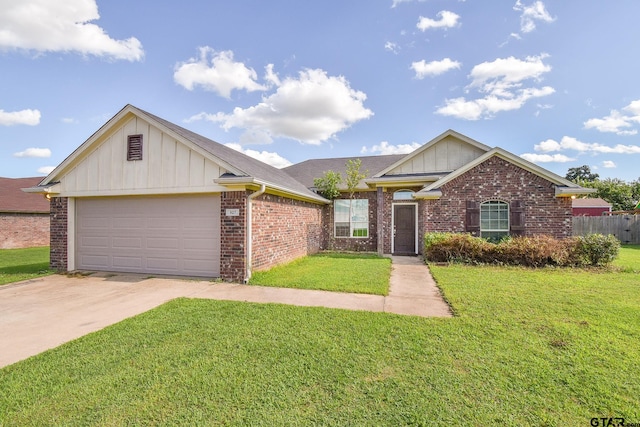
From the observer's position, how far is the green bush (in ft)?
28.2

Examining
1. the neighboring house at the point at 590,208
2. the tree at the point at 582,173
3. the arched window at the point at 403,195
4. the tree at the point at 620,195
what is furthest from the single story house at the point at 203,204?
the tree at the point at 582,173

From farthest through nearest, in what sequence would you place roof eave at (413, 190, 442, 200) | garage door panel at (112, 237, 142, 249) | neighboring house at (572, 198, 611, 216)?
neighboring house at (572, 198, 611, 216)
roof eave at (413, 190, 442, 200)
garage door panel at (112, 237, 142, 249)

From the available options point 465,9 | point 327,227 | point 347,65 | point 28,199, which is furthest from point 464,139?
point 28,199

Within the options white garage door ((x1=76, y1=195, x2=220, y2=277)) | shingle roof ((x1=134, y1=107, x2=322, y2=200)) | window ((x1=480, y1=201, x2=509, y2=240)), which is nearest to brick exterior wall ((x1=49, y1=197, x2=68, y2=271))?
white garage door ((x1=76, y1=195, x2=220, y2=277))

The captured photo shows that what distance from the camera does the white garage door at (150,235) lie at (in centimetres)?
748

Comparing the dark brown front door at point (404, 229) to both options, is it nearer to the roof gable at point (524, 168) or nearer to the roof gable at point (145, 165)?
the roof gable at point (524, 168)

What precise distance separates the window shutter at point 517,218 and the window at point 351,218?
5.77 meters

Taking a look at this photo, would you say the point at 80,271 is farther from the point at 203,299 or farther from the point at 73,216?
the point at 203,299

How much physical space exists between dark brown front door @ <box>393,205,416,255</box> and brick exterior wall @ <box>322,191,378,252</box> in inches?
45.8

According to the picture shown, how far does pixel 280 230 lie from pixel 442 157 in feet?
26.7

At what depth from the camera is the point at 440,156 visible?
12.4 metres

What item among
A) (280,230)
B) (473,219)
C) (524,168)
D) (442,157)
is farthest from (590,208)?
(280,230)

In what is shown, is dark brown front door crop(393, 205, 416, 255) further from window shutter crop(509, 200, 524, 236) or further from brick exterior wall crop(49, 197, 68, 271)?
brick exterior wall crop(49, 197, 68, 271)

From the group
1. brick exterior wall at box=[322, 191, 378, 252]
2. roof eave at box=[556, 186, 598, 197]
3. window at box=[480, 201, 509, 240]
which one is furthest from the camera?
brick exterior wall at box=[322, 191, 378, 252]
